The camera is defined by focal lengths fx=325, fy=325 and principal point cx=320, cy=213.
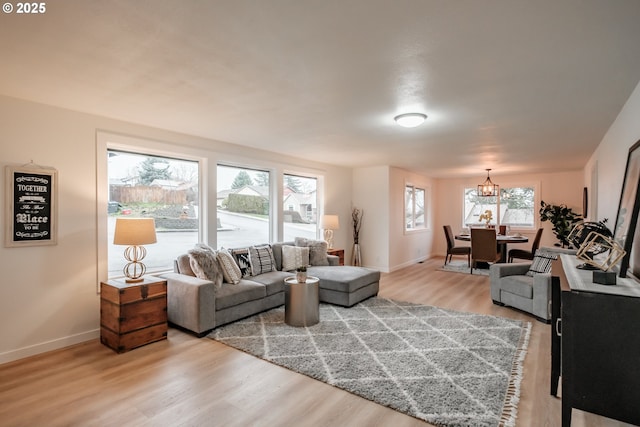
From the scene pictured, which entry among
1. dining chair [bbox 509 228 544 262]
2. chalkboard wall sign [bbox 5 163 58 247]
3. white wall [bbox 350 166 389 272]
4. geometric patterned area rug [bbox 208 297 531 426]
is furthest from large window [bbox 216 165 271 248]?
dining chair [bbox 509 228 544 262]

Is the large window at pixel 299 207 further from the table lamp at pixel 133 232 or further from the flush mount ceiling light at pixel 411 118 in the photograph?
the flush mount ceiling light at pixel 411 118

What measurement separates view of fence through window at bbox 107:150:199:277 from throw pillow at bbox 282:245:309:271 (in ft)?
4.26

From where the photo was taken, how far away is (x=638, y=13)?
5.27 feet

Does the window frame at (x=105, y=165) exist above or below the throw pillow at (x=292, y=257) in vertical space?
above

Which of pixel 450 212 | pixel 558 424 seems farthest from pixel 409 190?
pixel 558 424

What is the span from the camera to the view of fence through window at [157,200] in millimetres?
3754

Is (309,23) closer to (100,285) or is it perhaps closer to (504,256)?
(100,285)

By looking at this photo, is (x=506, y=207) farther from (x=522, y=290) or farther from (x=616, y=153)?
(x=616, y=153)

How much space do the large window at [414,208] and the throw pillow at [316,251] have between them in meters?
3.05

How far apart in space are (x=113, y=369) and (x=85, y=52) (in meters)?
2.44

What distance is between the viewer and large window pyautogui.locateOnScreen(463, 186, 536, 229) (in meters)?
8.34

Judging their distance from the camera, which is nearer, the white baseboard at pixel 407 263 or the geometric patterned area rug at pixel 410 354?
the geometric patterned area rug at pixel 410 354

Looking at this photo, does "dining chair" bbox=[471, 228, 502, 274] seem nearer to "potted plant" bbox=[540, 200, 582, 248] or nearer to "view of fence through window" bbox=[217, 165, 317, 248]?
"potted plant" bbox=[540, 200, 582, 248]
